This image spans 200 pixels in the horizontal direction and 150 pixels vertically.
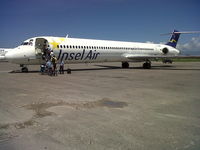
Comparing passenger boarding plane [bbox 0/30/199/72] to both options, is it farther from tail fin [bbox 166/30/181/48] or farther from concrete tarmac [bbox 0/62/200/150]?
concrete tarmac [bbox 0/62/200/150]

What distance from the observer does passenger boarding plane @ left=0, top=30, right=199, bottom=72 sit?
16469 mm

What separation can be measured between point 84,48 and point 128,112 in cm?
1494

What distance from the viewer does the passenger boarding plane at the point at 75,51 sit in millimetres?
16469

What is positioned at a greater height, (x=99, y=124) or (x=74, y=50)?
(x=74, y=50)

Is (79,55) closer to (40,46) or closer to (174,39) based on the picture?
(40,46)

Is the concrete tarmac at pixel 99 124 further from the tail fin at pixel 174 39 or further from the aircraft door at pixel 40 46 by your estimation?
the tail fin at pixel 174 39

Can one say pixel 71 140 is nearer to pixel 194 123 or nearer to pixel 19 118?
pixel 19 118

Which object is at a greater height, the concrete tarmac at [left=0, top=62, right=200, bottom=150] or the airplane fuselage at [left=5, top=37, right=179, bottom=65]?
the airplane fuselage at [left=5, top=37, right=179, bottom=65]

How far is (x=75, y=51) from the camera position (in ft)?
61.8

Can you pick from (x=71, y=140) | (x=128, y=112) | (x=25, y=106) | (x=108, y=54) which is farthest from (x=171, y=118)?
(x=108, y=54)

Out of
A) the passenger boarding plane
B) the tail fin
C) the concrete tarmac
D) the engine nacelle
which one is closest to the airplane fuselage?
the passenger boarding plane

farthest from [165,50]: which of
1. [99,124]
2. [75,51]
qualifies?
[99,124]

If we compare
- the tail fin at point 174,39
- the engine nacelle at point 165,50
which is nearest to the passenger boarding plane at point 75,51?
the engine nacelle at point 165,50

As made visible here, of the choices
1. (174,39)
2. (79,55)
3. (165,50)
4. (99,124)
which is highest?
(174,39)
